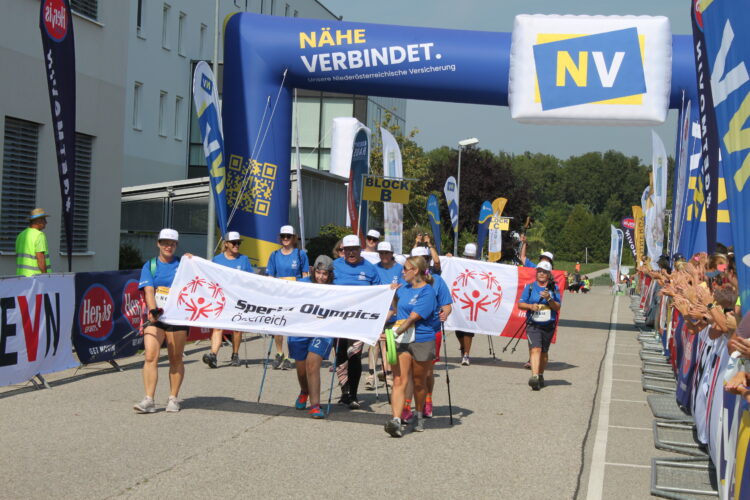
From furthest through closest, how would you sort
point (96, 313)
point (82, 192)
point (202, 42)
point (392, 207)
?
point (202, 42), point (392, 207), point (82, 192), point (96, 313)

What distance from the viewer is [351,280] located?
11.0 m

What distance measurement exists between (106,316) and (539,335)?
5.78m

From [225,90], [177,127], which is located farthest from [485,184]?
[225,90]

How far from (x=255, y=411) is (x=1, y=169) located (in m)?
9.59

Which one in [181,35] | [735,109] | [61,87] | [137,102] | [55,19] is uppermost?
[181,35]

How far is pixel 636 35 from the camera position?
59.6ft

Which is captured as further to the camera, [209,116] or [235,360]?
[209,116]

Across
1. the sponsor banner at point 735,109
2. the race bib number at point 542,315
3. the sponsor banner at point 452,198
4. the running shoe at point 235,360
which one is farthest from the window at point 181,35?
the sponsor banner at point 735,109

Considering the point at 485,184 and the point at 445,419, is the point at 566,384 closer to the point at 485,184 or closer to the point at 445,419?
the point at 445,419

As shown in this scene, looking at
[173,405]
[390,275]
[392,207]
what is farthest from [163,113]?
[173,405]

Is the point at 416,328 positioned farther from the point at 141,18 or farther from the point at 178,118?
the point at 178,118

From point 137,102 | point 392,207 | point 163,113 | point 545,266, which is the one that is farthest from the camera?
point 163,113

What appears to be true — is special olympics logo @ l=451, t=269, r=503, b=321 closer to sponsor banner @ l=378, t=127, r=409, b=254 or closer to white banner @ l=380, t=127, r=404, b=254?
sponsor banner @ l=378, t=127, r=409, b=254

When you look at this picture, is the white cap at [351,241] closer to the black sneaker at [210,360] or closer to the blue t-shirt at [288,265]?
the blue t-shirt at [288,265]
